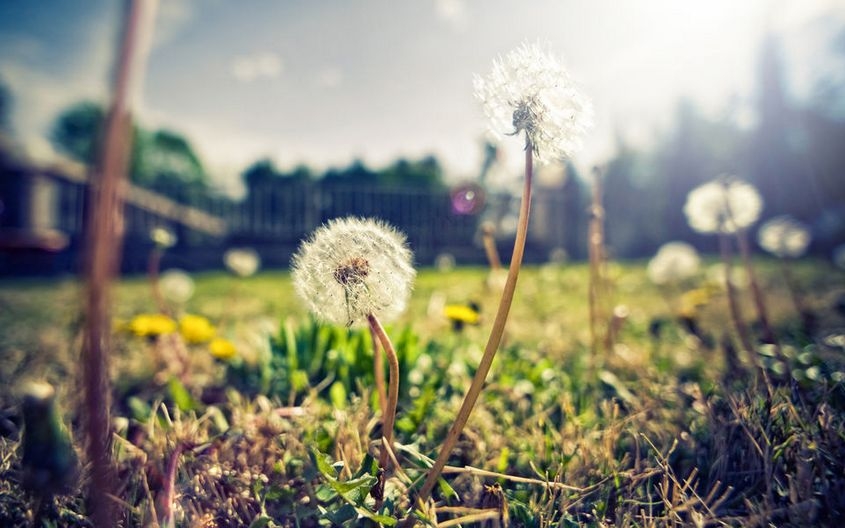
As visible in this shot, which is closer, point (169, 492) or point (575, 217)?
point (169, 492)

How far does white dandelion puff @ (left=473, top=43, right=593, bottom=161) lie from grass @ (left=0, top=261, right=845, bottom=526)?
70 cm

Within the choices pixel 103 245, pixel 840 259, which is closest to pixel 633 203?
pixel 840 259

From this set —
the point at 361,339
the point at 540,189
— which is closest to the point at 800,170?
the point at 540,189

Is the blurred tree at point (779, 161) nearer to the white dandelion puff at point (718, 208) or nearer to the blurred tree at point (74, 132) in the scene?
the white dandelion puff at point (718, 208)

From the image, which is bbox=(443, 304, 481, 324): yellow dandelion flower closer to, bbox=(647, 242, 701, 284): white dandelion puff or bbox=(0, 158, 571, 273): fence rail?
bbox=(647, 242, 701, 284): white dandelion puff

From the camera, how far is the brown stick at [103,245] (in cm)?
67

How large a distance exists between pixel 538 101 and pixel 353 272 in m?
0.51

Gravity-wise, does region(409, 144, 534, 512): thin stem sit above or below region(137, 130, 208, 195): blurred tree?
below

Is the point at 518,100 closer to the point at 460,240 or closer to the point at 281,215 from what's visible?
the point at 460,240

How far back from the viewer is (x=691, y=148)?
54.7 ft

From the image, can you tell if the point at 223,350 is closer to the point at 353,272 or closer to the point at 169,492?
the point at 169,492

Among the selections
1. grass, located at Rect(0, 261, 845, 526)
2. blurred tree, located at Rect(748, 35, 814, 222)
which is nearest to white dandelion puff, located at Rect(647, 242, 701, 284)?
grass, located at Rect(0, 261, 845, 526)

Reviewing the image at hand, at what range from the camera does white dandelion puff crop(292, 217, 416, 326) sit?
104 cm

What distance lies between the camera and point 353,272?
104 cm
